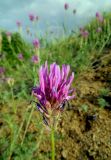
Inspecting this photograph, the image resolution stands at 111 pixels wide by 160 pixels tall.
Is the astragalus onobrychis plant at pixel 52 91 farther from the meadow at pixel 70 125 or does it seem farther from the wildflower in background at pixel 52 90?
the meadow at pixel 70 125

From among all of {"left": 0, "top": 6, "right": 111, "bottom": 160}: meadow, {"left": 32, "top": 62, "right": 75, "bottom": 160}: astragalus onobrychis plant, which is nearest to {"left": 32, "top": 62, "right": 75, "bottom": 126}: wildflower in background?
{"left": 32, "top": 62, "right": 75, "bottom": 160}: astragalus onobrychis plant

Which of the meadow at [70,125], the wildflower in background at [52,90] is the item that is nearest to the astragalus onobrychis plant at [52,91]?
the wildflower in background at [52,90]

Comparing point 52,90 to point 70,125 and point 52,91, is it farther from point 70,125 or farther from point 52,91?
point 70,125

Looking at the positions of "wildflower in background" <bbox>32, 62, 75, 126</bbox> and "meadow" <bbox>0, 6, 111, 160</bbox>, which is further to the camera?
"meadow" <bbox>0, 6, 111, 160</bbox>

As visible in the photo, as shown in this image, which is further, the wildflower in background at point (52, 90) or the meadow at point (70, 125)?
the meadow at point (70, 125)

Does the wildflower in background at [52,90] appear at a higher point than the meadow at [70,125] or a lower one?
higher

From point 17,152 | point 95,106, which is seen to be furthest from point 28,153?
point 95,106

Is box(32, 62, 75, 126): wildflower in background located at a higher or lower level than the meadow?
higher

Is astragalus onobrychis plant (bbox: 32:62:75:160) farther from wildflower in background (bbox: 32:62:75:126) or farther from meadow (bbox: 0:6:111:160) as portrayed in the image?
meadow (bbox: 0:6:111:160)
